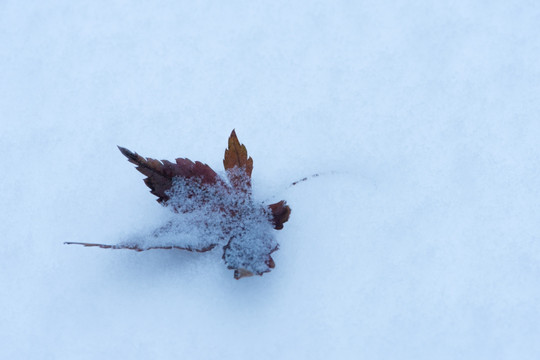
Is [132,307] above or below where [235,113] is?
below


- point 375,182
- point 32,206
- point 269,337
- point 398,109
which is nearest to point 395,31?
point 398,109

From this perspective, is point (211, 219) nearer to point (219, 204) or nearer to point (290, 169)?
point (219, 204)

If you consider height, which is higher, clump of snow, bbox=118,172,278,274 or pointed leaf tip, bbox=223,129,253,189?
pointed leaf tip, bbox=223,129,253,189

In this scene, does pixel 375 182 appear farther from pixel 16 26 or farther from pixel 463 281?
pixel 16 26

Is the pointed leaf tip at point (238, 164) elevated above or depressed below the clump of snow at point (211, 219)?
above

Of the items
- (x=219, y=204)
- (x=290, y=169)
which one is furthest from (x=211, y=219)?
(x=290, y=169)
